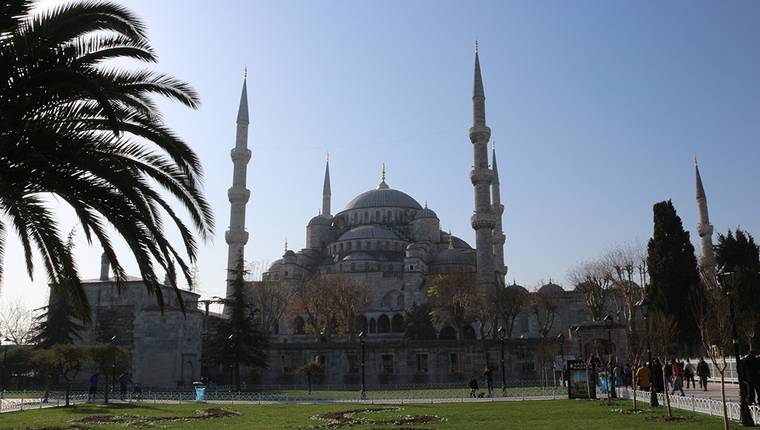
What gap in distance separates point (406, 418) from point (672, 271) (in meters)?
22.5

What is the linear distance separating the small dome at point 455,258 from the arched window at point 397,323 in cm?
Answer: 672

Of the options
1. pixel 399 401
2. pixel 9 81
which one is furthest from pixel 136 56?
pixel 399 401

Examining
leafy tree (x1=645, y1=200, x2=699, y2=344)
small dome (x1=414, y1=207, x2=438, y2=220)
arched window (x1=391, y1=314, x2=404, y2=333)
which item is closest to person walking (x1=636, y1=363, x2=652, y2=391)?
leafy tree (x1=645, y1=200, x2=699, y2=344)

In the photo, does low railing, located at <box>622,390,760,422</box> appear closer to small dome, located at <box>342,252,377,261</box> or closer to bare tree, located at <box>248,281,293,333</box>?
bare tree, located at <box>248,281,293,333</box>

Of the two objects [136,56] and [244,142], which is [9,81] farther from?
[244,142]

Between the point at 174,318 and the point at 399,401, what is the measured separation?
15619 millimetres

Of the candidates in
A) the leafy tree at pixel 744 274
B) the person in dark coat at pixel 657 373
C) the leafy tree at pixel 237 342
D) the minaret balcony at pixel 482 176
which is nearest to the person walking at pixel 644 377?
the person in dark coat at pixel 657 373

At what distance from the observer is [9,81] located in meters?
7.31

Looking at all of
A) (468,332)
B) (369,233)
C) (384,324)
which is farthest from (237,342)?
(369,233)

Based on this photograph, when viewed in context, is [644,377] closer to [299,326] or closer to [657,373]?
[657,373]

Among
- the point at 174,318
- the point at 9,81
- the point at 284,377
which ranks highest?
the point at 9,81

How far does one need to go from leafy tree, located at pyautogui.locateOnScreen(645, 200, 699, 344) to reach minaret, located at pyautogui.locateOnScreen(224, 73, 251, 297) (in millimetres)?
27016

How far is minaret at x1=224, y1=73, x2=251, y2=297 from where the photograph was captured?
46812 mm

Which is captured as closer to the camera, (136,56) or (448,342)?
(136,56)
